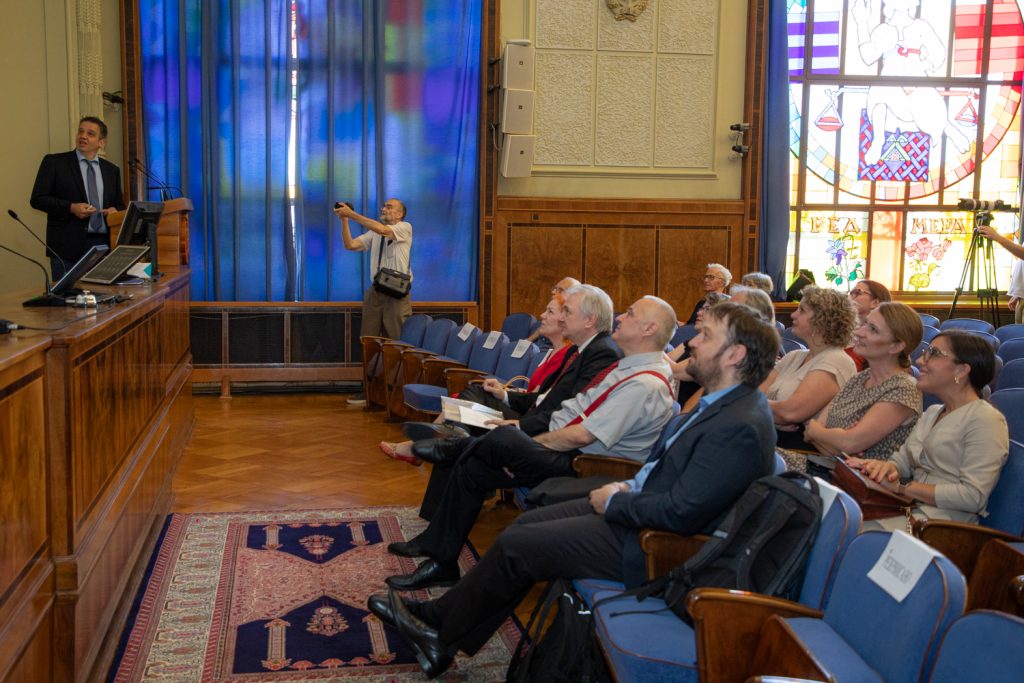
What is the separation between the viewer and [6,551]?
1920 millimetres

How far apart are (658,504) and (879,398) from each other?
1.10m

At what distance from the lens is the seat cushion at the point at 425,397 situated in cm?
557

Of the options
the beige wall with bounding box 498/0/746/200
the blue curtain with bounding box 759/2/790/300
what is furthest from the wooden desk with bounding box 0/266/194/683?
the blue curtain with bounding box 759/2/790/300

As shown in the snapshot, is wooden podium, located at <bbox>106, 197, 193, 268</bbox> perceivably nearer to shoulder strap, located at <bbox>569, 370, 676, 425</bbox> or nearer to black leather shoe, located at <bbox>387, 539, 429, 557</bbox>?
black leather shoe, located at <bbox>387, 539, 429, 557</bbox>

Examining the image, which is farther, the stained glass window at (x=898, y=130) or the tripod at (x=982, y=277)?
the stained glass window at (x=898, y=130)

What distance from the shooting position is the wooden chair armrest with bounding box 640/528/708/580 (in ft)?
7.94

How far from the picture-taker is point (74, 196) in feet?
18.8

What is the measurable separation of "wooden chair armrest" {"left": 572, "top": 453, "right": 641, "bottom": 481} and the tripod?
22.3ft

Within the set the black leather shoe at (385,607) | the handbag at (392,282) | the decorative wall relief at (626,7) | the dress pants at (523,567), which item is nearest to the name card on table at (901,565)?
the dress pants at (523,567)

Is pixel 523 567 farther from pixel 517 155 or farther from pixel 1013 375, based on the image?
pixel 517 155

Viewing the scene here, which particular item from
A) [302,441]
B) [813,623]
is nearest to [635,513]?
[813,623]

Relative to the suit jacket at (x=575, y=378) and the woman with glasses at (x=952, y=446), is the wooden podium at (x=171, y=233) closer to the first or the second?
the suit jacket at (x=575, y=378)

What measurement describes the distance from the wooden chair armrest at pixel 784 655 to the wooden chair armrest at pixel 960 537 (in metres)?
0.68

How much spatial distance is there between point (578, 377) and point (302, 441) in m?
3.06
